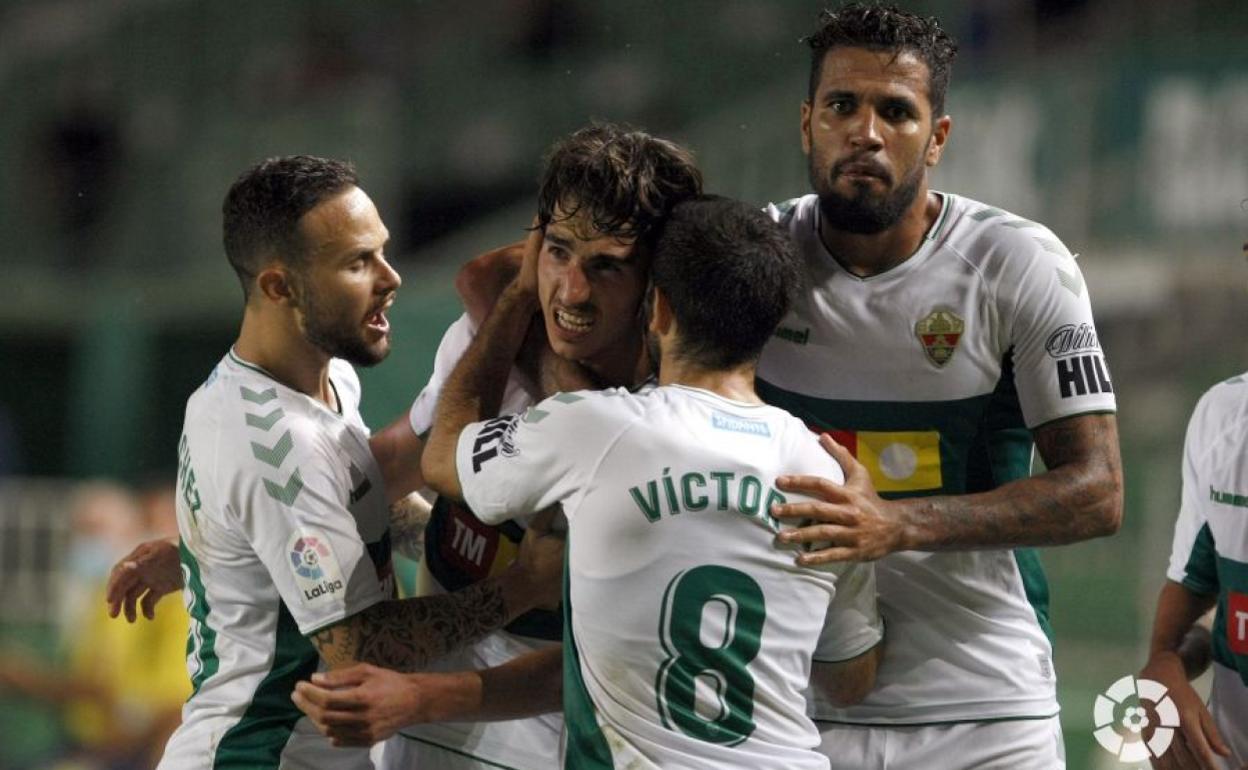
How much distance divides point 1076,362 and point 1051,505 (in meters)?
0.30

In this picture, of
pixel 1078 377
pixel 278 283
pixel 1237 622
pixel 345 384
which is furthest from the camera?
pixel 1237 622

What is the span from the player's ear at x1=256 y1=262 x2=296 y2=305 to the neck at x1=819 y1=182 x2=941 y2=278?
1.11 m

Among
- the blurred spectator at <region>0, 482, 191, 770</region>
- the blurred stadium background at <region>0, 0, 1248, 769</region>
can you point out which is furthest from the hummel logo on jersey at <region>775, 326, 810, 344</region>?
the blurred stadium background at <region>0, 0, 1248, 769</region>

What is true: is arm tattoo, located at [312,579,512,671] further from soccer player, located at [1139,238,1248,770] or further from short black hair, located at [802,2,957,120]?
soccer player, located at [1139,238,1248,770]

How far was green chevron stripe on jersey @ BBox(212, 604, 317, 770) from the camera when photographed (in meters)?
3.53

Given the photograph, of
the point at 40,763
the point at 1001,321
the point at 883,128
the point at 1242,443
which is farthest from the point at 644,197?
the point at 40,763

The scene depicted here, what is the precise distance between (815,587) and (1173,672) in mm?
1389

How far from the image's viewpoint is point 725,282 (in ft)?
10.3

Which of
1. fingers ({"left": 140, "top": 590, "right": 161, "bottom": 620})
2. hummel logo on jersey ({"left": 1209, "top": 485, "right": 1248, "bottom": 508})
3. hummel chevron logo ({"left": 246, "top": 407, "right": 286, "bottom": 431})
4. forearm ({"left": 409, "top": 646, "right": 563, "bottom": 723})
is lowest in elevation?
forearm ({"left": 409, "top": 646, "right": 563, "bottom": 723})

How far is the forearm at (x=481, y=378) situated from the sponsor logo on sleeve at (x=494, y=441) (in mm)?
140

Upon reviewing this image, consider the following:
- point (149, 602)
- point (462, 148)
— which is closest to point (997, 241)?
point (149, 602)

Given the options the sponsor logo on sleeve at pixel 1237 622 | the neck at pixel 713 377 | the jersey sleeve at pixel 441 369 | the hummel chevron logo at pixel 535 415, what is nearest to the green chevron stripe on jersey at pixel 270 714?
the jersey sleeve at pixel 441 369

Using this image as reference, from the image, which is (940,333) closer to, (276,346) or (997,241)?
(997,241)

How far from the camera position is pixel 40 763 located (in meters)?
8.60
